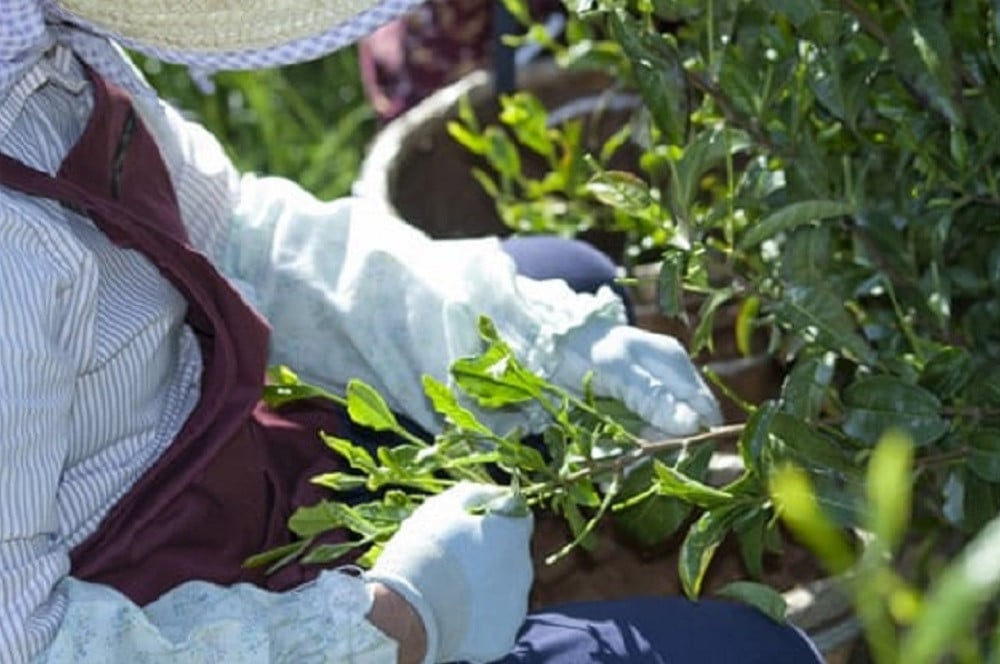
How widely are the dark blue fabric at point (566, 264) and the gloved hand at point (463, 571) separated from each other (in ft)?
1.04

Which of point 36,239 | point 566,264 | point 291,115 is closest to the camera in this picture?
point 36,239

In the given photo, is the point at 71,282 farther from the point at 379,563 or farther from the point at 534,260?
the point at 534,260

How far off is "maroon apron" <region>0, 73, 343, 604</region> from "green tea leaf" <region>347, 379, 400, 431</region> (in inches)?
4.5

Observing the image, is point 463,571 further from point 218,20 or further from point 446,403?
point 218,20

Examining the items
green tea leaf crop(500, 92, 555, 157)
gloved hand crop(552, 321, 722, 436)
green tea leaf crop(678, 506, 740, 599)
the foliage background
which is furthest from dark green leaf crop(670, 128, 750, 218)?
the foliage background

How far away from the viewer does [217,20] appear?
42.3 inches

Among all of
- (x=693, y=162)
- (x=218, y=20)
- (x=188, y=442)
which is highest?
(x=218, y=20)

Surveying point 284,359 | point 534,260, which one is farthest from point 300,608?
point 534,260

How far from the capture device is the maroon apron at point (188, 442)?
1.08 m

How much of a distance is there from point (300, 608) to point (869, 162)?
1.77 ft

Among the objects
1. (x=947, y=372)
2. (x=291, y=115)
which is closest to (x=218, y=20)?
(x=947, y=372)

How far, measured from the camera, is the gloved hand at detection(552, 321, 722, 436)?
1.22 meters

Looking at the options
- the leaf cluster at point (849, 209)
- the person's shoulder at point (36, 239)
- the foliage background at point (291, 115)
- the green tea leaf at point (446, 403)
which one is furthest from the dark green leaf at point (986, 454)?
the foliage background at point (291, 115)

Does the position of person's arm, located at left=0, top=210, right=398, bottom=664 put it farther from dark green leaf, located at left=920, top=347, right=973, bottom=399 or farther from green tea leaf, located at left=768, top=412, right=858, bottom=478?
dark green leaf, located at left=920, top=347, right=973, bottom=399
